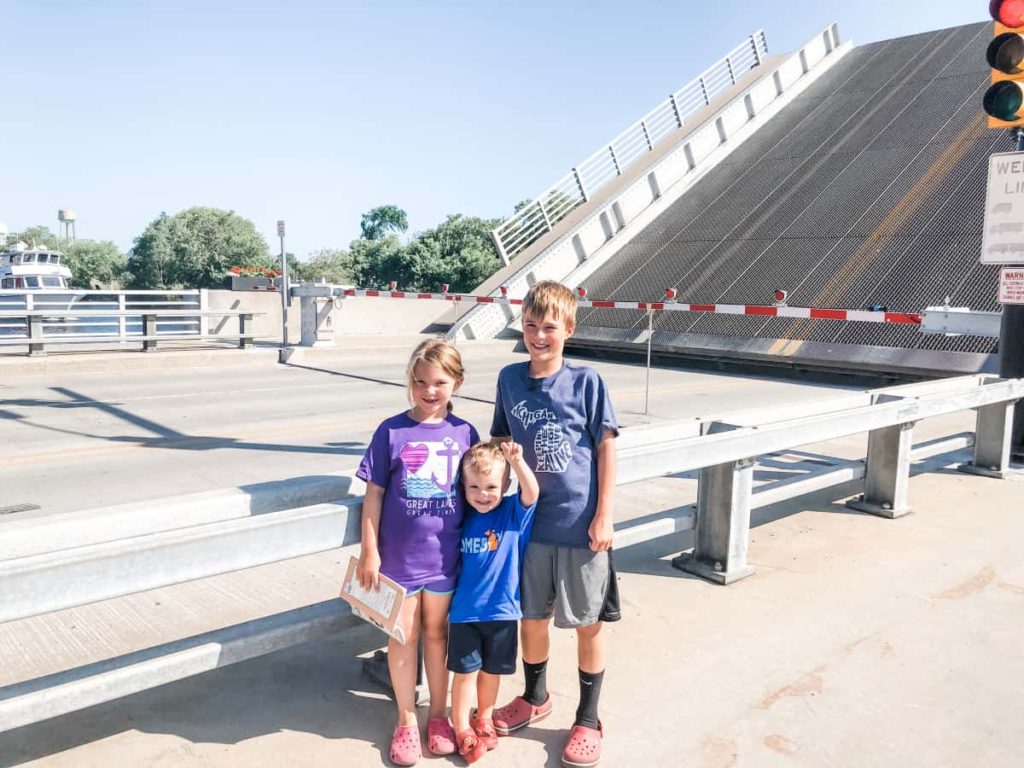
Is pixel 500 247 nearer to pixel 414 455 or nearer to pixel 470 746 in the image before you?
pixel 414 455

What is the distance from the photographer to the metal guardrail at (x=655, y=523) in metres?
2.36

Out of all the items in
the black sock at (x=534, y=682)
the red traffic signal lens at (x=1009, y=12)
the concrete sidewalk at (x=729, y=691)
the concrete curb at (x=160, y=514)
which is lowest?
the concrete sidewalk at (x=729, y=691)

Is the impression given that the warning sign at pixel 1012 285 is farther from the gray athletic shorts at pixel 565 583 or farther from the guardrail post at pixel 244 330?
the guardrail post at pixel 244 330

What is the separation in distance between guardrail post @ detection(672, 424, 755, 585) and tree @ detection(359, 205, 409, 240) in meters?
126

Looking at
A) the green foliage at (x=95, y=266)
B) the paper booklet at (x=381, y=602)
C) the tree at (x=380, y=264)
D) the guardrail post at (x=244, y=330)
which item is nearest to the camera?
the paper booklet at (x=381, y=602)

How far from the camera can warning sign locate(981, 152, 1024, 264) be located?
22.8 feet

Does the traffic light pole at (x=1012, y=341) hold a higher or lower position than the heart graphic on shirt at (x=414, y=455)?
higher

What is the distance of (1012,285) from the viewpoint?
7094 millimetres

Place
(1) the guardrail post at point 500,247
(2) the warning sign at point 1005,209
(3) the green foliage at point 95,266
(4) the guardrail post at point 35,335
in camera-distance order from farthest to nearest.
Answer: (3) the green foliage at point 95,266 < (1) the guardrail post at point 500,247 < (4) the guardrail post at point 35,335 < (2) the warning sign at point 1005,209

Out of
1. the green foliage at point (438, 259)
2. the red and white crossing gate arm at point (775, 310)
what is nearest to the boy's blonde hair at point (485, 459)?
the red and white crossing gate arm at point (775, 310)

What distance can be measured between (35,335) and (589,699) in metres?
13.4

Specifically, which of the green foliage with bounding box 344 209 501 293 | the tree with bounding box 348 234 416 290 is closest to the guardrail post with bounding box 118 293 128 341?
the green foliage with bounding box 344 209 501 293

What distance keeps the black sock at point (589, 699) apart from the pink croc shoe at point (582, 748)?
1.1 inches

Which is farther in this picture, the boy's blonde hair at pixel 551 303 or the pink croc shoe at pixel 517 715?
the pink croc shoe at pixel 517 715
